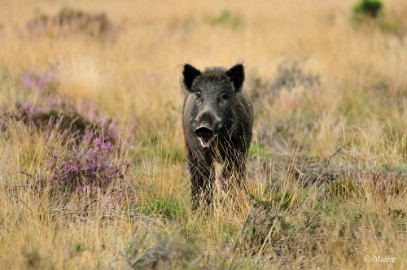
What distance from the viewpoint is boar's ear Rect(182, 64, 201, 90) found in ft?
23.6

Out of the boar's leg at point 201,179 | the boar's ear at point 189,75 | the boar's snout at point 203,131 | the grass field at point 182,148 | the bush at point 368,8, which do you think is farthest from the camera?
the bush at point 368,8

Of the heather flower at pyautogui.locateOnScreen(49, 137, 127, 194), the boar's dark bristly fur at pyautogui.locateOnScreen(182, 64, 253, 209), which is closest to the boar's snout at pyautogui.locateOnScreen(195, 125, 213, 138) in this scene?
the boar's dark bristly fur at pyautogui.locateOnScreen(182, 64, 253, 209)

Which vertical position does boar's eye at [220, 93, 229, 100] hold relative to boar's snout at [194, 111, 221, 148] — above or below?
above

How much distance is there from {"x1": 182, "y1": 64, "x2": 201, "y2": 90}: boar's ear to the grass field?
0.97 m

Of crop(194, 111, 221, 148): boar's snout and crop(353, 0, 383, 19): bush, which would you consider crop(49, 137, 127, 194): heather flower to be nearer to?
crop(194, 111, 221, 148): boar's snout

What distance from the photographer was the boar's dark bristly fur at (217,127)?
6938 mm

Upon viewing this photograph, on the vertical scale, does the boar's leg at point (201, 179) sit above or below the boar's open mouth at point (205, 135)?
below

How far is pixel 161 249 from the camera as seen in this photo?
5207mm

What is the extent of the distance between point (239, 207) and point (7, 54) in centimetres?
879

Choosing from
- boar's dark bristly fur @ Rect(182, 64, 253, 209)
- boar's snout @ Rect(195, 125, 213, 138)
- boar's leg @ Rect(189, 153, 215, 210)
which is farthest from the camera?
boar's leg @ Rect(189, 153, 215, 210)

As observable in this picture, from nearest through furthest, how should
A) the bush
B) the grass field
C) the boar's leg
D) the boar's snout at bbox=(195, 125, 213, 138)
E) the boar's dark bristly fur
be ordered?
the grass field, the boar's snout at bbox=(195, 125, 213, 138), the boar's dark bristly fur, the boar's leg, the bush

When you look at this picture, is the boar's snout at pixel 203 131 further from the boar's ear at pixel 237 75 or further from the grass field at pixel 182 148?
the boar's ear at pixel 237 75

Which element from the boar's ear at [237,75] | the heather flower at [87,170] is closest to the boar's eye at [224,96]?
the boar's ear at [237,75]

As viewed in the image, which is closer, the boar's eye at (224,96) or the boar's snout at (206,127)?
the boar's snout at (206,127)
